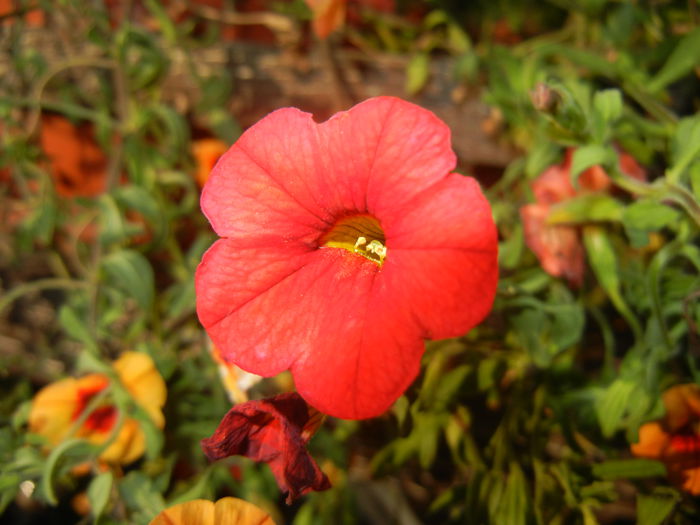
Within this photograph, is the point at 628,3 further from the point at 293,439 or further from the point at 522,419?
the point at 293,439

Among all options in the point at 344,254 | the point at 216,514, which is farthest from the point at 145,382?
the point at 344,254

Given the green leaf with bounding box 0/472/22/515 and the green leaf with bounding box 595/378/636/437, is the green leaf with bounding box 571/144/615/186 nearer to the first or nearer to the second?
the green leaf with bounding box 595/378/636/437

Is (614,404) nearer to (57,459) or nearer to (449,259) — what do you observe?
(449,259)

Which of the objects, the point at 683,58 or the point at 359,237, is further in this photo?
the point at 683,58

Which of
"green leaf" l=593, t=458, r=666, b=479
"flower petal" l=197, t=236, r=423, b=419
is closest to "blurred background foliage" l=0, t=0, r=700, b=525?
"green leaf" l=593, t=458, r=666, b=479

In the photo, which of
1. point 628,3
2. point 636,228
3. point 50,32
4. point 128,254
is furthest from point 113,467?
point 628,3
